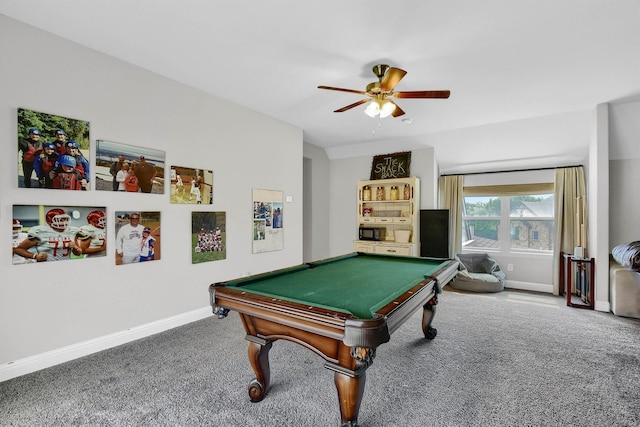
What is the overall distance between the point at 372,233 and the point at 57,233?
4576mm

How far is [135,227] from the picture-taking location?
285cm

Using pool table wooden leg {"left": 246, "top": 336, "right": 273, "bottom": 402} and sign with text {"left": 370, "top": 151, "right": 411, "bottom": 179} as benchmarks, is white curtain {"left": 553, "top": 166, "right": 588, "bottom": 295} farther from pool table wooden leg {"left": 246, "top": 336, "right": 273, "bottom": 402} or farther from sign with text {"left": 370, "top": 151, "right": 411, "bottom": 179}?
pool table wooden leg {"left": 246, "top": 336, "right": 273, "bottom": 402}

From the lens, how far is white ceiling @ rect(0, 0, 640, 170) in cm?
205

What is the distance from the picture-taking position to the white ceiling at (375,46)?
80.8 inches

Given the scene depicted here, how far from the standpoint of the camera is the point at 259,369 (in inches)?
74.1

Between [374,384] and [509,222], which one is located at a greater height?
[509,222]

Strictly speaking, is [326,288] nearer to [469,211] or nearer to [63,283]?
[63,283]

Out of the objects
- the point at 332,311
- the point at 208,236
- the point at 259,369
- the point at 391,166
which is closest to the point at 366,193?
the point at 391,166

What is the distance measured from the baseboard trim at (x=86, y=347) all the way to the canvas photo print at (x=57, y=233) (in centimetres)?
74

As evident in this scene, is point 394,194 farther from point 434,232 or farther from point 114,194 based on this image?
A: point 114,194

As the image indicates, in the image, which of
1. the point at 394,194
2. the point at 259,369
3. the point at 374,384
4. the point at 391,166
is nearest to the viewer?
the point at 259,369

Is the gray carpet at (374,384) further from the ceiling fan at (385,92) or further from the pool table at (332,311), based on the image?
the ceiling fan at (385,92)

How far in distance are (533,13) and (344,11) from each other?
1.33 meters

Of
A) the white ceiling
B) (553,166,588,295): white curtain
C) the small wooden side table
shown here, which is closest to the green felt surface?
the white ceiling
